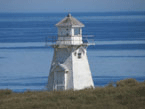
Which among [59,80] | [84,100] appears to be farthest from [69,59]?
[84,100]

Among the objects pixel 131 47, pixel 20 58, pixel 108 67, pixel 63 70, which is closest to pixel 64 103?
pixel 63 70

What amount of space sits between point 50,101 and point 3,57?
4238 centimetres

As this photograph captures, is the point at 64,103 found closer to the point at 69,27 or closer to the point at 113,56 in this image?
the point at 69,27

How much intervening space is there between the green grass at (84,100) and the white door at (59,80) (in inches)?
163

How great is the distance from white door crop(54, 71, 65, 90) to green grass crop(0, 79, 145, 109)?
4151mm

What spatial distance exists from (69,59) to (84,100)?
6.60 m

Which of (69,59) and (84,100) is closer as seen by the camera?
(84,100)

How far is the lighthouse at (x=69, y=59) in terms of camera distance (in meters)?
26.5

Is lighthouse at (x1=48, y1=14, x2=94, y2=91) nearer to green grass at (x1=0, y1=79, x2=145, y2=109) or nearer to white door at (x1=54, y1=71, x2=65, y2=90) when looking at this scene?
white door at (x1=54, y1=71, x2=65, y2=90)

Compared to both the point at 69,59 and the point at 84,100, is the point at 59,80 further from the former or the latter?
the point at 84,100

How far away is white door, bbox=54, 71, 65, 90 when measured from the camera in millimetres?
26750

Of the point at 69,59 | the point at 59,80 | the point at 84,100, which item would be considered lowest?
the point at 59,80

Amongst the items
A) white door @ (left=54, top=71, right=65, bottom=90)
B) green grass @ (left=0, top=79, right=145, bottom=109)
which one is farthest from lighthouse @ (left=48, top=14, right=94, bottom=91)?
green grass @ (left=0, top=79, right=145, bottom=109)

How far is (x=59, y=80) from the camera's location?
26.9 m
